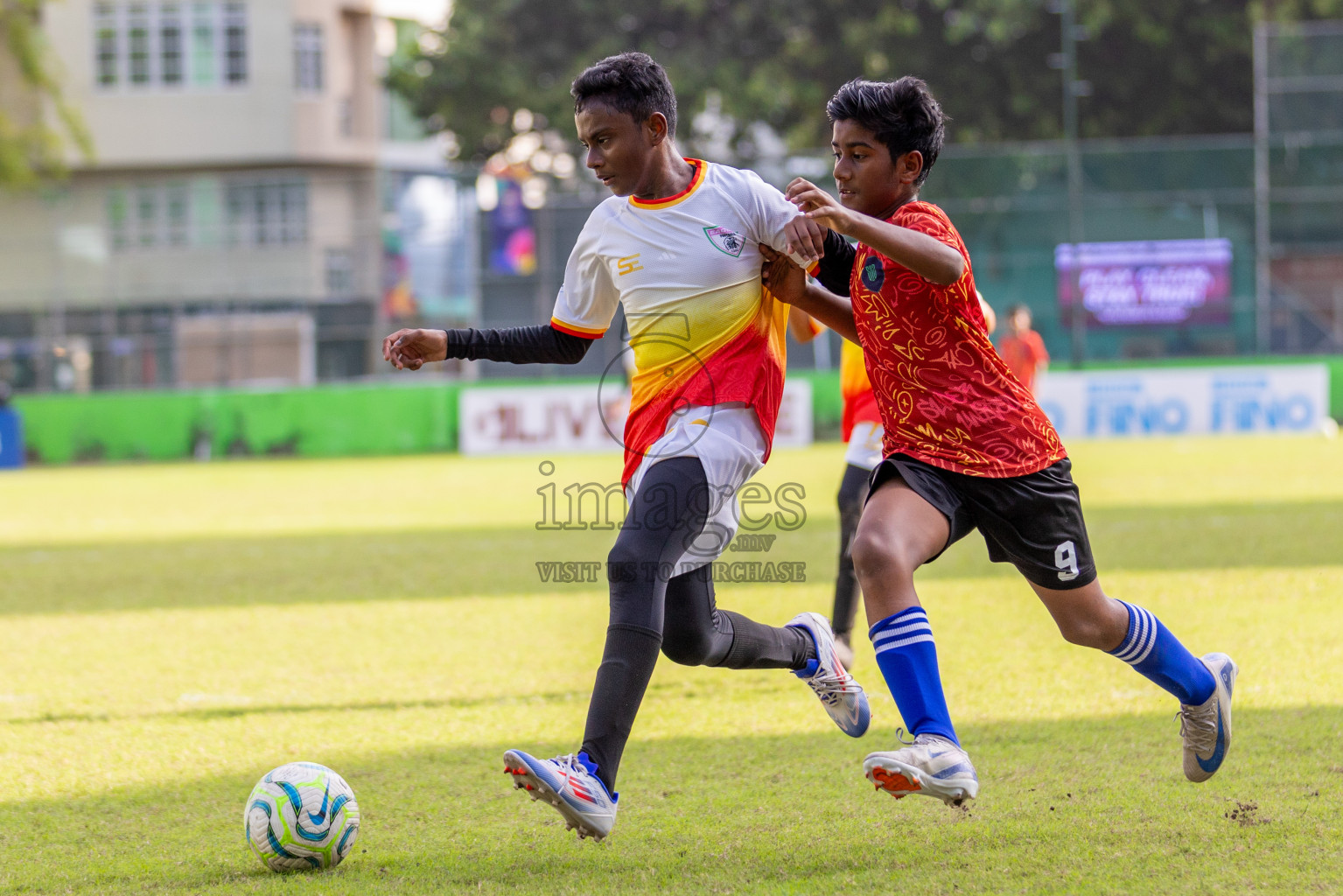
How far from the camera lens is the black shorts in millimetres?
3596

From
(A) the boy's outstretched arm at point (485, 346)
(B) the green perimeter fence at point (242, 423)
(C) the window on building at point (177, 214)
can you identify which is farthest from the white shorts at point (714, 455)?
(C) the window on building at point (177, 214)

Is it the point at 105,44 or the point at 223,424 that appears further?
the point at 105,44

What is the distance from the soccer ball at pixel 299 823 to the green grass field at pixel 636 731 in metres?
0.06

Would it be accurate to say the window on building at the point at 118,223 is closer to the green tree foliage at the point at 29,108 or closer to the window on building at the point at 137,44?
the green tree foliage at the point at 29,108

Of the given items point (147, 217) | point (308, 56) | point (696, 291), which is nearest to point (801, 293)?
point (696, 291)

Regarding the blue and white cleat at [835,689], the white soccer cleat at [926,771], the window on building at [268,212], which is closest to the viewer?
the white soccer cleat at [926,771]

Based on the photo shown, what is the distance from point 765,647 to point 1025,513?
904 mm

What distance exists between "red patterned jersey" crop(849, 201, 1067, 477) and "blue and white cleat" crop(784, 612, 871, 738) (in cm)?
91

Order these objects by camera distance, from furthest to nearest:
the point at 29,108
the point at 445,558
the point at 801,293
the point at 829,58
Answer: the point at 29,108 < the point at 829,58 < the point at 445,558 < the point at 801,293

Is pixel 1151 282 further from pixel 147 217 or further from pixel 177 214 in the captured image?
pixel 147 217

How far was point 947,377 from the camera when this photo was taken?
3.62m

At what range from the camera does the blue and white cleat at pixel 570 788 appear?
128 inches

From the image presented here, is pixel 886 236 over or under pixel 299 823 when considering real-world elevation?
over

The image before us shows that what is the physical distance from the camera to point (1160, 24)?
98.2ft
